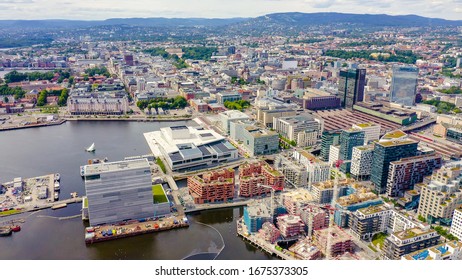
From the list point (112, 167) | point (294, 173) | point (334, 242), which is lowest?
point (334, 242)

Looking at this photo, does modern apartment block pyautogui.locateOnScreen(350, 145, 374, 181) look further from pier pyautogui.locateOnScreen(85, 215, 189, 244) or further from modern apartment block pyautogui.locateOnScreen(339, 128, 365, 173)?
pier pyautogui.locateOnScreen(85, 215, 189, 244)

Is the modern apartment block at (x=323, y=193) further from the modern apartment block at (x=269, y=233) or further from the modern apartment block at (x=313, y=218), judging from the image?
the modern apartment block at (x=269, y=233)

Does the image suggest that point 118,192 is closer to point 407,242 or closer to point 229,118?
point 407,242

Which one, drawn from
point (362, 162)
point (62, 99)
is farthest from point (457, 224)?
point (62, 99)

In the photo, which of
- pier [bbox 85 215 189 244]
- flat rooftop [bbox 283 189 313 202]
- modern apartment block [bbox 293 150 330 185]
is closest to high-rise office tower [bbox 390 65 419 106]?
modern apartment block [bbox 293 150 330 185]

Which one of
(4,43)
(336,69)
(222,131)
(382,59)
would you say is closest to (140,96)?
(222,131)

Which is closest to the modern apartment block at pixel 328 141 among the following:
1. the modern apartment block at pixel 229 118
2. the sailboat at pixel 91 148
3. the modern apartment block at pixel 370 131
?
the modern apartment block at pixel 370 131
